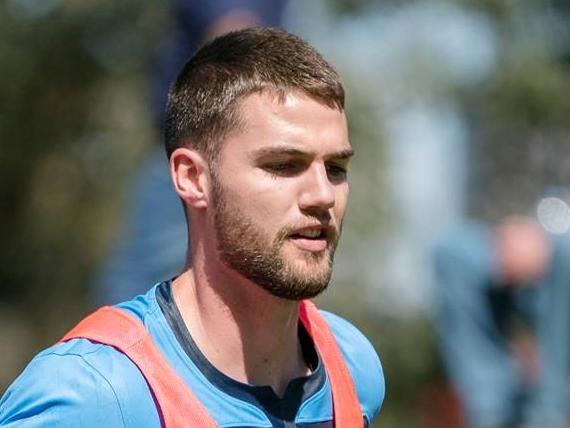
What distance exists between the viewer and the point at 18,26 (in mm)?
9734

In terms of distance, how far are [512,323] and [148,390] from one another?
4.09 meters

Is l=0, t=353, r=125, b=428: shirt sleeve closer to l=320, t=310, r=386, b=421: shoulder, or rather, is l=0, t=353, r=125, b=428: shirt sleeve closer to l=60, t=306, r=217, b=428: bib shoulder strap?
l=60, t=306, r=217, b=428: bib shoulder strap

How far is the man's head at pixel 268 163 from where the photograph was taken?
319 cm

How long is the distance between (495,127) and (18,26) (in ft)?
10.5

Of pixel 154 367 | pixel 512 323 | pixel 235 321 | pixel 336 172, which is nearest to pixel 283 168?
pixel 336 172

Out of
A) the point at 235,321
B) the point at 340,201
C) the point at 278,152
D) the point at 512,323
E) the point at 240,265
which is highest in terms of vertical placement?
the point at 278,152

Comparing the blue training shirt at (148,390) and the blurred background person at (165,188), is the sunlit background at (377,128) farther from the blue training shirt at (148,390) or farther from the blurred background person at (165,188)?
the blue training shirt at (148,390)

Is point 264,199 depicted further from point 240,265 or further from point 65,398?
point 65,398

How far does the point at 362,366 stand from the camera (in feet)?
11.7

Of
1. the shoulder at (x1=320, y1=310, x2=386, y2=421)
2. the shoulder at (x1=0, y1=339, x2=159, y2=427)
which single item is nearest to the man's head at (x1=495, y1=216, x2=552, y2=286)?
the shoulder at (x1=320, y1=310, x2=386, y2=421)

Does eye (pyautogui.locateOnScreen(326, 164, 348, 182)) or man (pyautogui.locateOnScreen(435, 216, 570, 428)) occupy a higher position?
eye (pyautogui.locateOnScreen(326, 164, 348, 182))

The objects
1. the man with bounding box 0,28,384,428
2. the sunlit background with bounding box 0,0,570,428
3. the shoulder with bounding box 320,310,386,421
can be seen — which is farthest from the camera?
the sunlit background with bounding box 0,0,570,428

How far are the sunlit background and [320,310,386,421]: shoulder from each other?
4127mm

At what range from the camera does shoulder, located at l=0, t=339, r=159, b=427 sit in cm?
296
